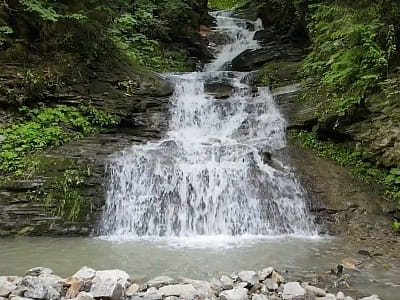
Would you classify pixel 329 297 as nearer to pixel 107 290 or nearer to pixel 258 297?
pixel 258 297

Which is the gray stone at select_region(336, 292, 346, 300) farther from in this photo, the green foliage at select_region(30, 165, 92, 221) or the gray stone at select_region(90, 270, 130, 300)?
the green foliage at select_region(30, 165, 92, 221)

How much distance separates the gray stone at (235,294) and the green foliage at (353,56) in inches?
233

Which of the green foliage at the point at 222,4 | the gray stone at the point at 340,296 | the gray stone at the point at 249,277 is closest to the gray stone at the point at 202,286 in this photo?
the gray stone at the point at 249,277

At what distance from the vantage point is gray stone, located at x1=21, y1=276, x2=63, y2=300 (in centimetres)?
432

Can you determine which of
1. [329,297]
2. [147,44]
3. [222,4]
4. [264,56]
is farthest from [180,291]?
[222,4]

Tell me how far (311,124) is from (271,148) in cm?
144

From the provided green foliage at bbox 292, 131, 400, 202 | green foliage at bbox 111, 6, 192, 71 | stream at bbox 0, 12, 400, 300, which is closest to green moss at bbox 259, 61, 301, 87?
stream at bbox 0, 12, 400, 300

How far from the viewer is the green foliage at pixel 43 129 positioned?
909 cm

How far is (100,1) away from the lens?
1180 cm

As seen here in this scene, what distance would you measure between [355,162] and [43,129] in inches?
271

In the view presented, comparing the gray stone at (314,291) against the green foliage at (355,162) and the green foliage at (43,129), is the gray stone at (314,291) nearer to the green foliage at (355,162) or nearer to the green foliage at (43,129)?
the green foliage at (355,162)

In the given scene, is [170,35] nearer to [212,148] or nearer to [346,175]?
[212,148]

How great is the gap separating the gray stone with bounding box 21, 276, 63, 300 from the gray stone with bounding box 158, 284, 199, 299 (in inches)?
39.7

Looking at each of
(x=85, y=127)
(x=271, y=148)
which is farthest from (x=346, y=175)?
(x=85, y=127)
